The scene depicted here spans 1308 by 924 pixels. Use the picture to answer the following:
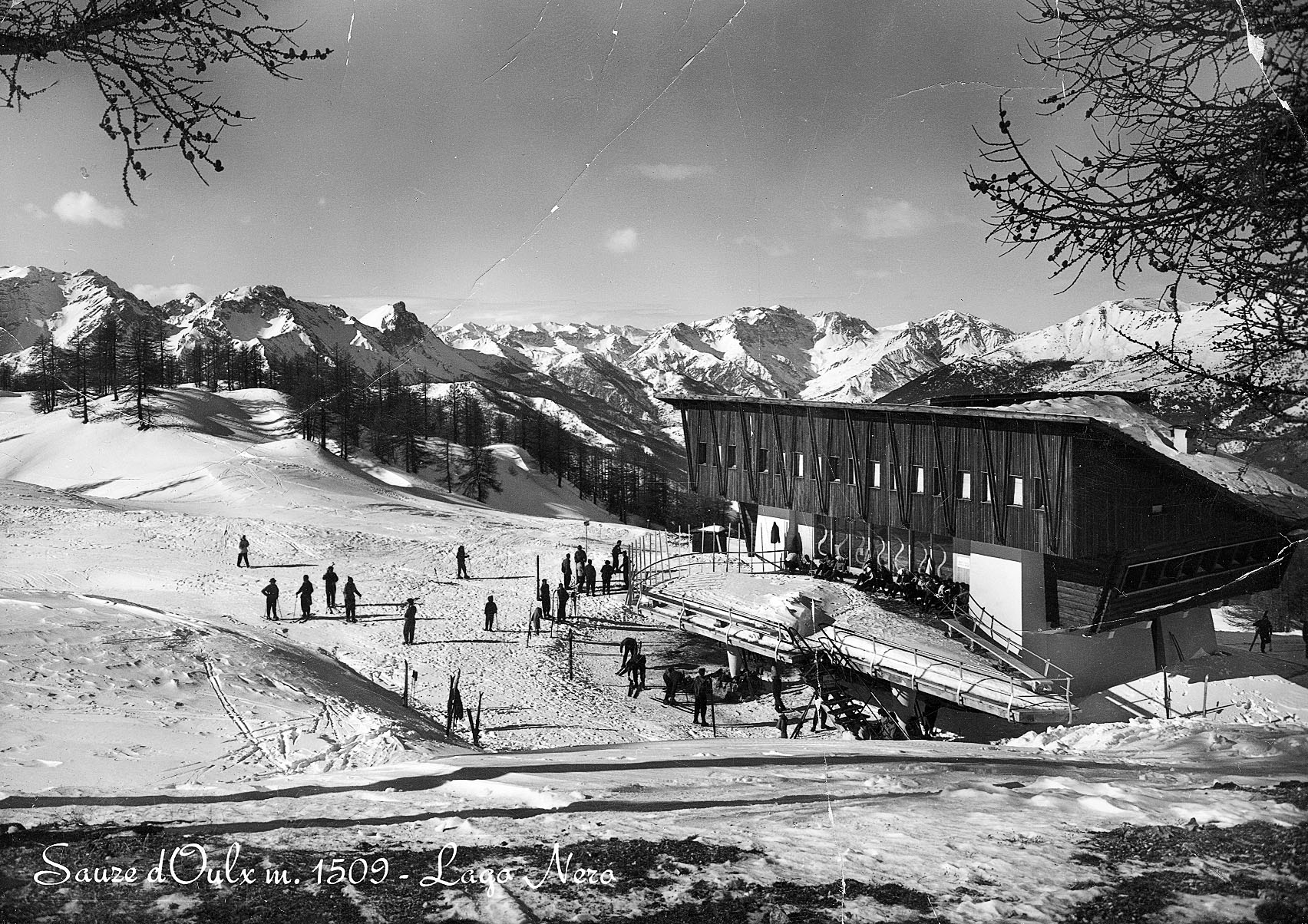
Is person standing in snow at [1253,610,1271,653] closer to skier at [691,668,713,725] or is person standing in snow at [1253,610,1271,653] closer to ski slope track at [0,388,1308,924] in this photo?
ski slope track at [0,388,1308,924]

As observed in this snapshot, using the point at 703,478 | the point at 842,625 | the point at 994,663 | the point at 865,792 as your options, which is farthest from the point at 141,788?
the point at 703,478

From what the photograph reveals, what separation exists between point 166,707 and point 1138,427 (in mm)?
18700

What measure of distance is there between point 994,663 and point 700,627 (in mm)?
8623

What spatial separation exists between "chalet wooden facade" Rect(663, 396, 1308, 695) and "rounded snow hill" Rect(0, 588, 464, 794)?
1478cm

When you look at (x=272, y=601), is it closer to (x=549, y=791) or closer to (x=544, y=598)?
(x=544, y=598)

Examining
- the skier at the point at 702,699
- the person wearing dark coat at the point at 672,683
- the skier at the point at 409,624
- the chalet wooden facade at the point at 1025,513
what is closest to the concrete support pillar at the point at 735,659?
the person wearing dark coat at the point at 672,683

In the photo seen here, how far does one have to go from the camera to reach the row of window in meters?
20.4

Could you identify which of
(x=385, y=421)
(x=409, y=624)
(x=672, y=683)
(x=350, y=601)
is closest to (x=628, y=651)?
(x=672, y=683)

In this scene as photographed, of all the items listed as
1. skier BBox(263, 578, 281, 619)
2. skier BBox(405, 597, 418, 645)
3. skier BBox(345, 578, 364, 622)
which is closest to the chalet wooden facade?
skier BBox(405, 597, 418, 645)

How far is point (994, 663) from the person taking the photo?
20047mm

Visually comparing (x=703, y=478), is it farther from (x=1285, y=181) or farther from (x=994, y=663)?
(x=1285, y=181)

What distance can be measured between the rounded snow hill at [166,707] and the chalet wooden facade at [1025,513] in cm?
1478

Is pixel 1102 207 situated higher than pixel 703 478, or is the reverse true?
pixel 1102 207

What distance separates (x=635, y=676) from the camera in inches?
866
